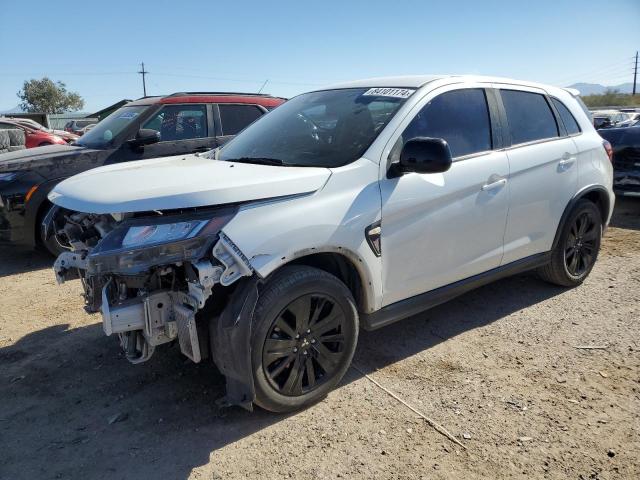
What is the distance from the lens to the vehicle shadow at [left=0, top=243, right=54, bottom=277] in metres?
5.84

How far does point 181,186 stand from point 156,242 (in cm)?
34

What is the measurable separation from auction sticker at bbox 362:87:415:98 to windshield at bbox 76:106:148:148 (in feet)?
12.9

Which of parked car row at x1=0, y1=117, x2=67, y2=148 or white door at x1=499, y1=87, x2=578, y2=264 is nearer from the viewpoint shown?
white door at x1=499, y1=87, x2=578, y2=264

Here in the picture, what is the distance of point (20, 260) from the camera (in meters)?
6.23

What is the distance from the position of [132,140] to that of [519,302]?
4738 millimetres

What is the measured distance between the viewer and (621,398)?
3.05 meters

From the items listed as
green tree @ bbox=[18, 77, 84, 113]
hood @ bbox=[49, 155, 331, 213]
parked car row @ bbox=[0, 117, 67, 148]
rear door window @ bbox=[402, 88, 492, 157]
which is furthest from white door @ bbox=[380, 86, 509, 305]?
green tree @ bbox=[18, 77, 84, 113]

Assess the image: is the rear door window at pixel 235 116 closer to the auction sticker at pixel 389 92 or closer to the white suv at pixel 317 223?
the white suv at pixel 317 223

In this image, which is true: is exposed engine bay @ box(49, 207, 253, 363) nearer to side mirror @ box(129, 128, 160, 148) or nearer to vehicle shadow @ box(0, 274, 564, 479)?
vehicle shadow @ box(0, 274, 564, 479)

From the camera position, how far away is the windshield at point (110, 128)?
250 inches

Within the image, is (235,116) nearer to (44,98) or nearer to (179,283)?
(179,283)

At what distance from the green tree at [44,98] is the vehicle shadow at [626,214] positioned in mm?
75626

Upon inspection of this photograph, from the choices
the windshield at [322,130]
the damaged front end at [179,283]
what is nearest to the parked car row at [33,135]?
the windshield at [322,130]

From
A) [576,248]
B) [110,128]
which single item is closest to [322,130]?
[576,248]
